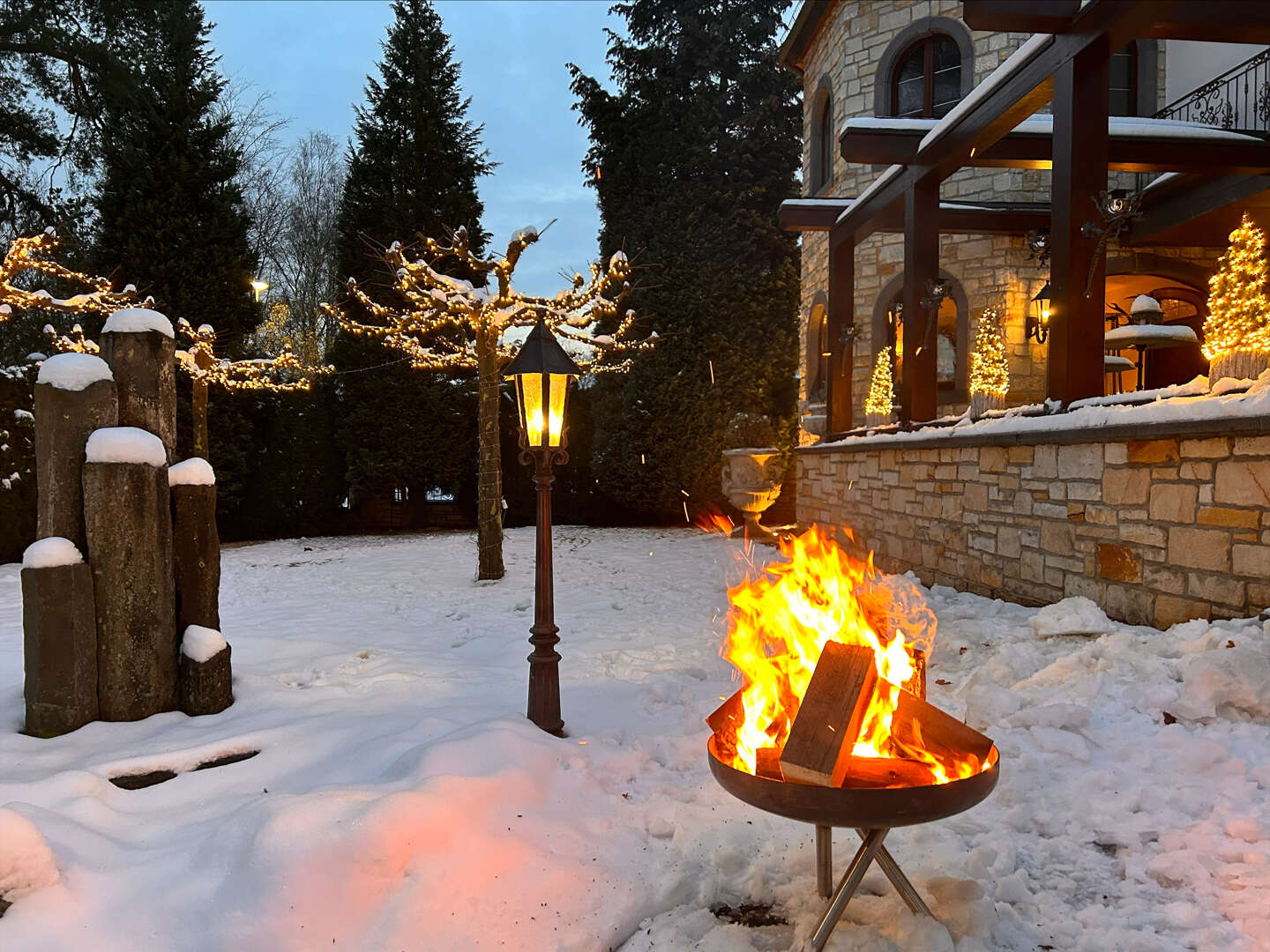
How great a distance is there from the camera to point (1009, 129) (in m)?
7.17

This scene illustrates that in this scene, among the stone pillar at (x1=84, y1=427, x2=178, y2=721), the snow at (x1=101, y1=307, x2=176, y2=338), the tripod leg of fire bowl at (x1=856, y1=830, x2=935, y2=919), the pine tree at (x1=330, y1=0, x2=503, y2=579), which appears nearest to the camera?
the tripod leg of fire bowl at (x1=856, y1=830, x2=935, y2=919)

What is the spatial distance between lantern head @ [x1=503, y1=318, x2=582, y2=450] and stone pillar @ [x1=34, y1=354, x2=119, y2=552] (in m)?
2.20

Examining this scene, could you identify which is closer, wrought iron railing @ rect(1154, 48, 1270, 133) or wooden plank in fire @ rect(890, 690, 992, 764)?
wooden plank in fire @ rect(890, 690, 992, 764)

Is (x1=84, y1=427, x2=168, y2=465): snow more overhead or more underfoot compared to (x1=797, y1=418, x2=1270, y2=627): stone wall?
more overhead

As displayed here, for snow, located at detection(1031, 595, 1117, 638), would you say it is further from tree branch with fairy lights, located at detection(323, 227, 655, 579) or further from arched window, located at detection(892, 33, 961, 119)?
arched window, located at detection(892, 33, 961, 119)

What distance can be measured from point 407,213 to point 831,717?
15447 millimetres

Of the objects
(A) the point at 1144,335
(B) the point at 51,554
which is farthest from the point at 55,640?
(A) the point at 1144,335

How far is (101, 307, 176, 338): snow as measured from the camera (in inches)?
159

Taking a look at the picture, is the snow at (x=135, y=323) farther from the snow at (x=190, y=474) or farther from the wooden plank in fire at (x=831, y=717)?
the wooden plank in fire at (x=831, y=717)

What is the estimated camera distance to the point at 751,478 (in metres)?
12.8

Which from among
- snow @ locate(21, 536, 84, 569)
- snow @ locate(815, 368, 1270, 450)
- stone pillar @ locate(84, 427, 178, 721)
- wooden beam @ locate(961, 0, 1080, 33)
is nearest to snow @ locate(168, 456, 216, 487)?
stone pillar @ locate(84, 427, 178, 721)

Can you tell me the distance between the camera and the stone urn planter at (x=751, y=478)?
12.7m

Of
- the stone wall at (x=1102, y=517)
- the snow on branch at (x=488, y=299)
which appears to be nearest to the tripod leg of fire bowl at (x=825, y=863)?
the stone wall at (x=1102, y=517)

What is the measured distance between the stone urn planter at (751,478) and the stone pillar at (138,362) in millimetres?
9644
